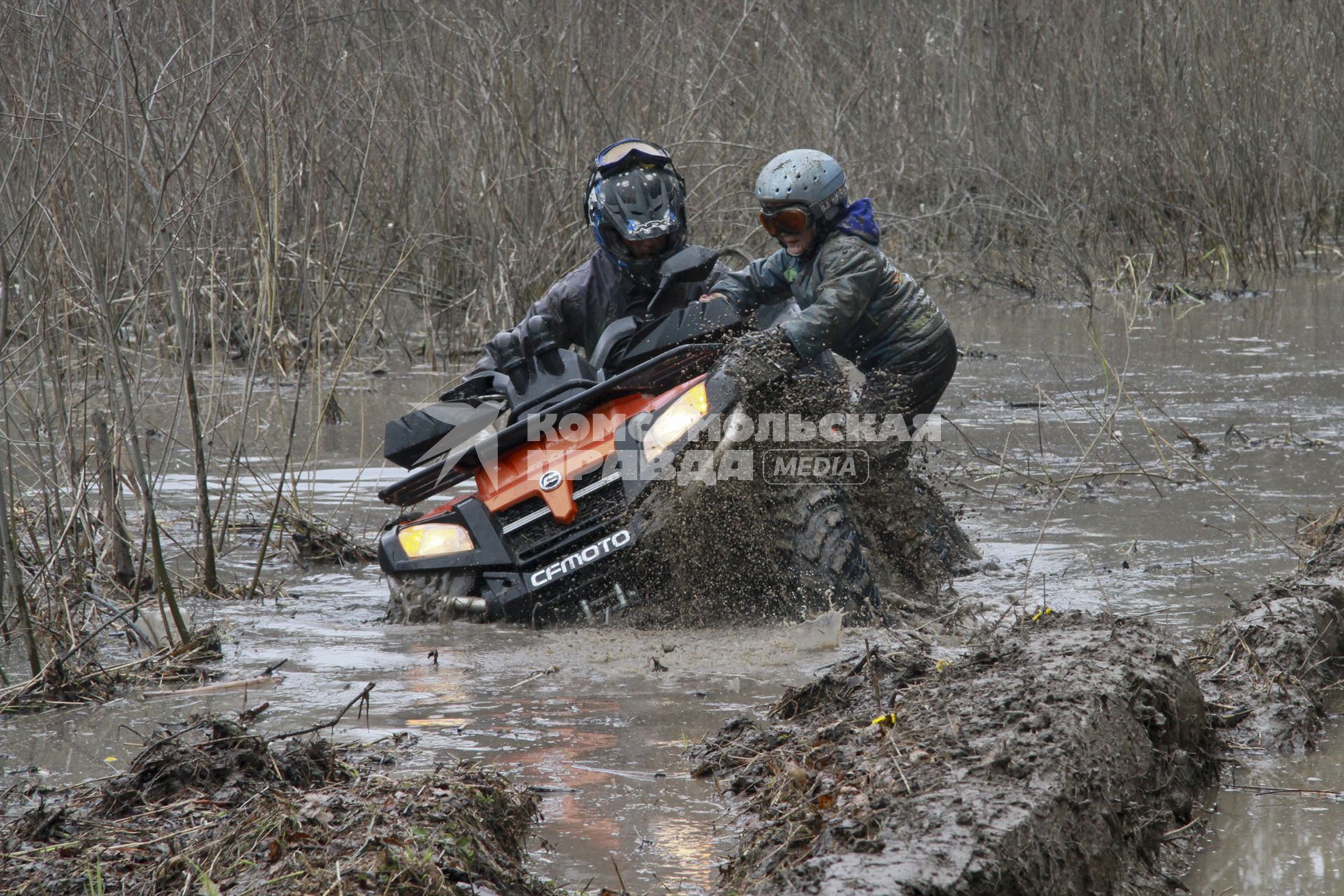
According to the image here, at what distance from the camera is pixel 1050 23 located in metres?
15.2

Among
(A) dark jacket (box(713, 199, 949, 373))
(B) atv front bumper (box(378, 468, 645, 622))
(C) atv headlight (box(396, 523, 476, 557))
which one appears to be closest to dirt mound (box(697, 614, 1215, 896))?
(B) atv front bumper (box(378, 468, 645, 622))

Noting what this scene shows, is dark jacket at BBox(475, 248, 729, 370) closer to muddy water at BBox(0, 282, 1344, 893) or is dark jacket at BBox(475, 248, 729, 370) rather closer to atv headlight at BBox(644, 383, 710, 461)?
atv headlight at BBox(644, 383, 710, 461)

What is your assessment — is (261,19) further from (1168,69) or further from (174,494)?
(1168,69)

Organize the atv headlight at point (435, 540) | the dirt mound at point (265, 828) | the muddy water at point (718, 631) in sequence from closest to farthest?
the dirt mound at point (265, 828), the muddy water at point (718, 631), the atv headlight at point (435, 540)

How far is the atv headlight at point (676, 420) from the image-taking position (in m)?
5.27

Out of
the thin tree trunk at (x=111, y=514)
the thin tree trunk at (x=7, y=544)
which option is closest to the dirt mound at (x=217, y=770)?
the thin tree trunk at (x=7, y=544)

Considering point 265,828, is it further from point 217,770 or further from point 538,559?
point 538,559

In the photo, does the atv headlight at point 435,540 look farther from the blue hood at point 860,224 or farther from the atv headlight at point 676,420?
the blue hood at point 860,224

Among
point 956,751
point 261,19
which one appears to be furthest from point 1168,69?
point 956,751

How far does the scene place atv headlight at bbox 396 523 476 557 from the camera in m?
5.38

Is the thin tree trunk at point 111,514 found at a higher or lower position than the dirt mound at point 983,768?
higher

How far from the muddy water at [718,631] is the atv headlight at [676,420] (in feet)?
2.24

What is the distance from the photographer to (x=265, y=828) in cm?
292

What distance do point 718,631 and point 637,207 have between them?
193 centimetres
